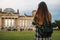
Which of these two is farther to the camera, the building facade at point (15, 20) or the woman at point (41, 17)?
the building facade at point (15, 20)

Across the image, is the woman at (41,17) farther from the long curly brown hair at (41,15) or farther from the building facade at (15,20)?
the building facade at (15,20)

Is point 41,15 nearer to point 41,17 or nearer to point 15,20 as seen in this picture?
point 41,17

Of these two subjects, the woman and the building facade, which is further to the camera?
the building facade

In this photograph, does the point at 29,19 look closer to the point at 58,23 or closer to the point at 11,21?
the point at 11,21

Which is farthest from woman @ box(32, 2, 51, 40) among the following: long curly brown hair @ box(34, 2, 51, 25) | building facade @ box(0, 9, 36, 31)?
building facade @ box(0, 9, 36, 31)

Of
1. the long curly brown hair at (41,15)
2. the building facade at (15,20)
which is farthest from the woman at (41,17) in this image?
the building facade at (15,20)

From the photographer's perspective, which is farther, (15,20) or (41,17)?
(15,20)

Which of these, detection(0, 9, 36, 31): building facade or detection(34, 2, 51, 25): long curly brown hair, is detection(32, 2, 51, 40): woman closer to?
detection(34, 2, 51, 25): long curly brown hair

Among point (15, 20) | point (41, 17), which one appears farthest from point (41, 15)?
point (15, 20)

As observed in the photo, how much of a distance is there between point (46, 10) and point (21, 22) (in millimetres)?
108504

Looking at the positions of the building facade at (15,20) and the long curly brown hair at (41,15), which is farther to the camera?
the building facade at (15,20)

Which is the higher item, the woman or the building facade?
the woman

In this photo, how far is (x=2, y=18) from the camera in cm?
11725

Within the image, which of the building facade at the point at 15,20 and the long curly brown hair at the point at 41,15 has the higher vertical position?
the long curly brown hair at the point at 41,15
